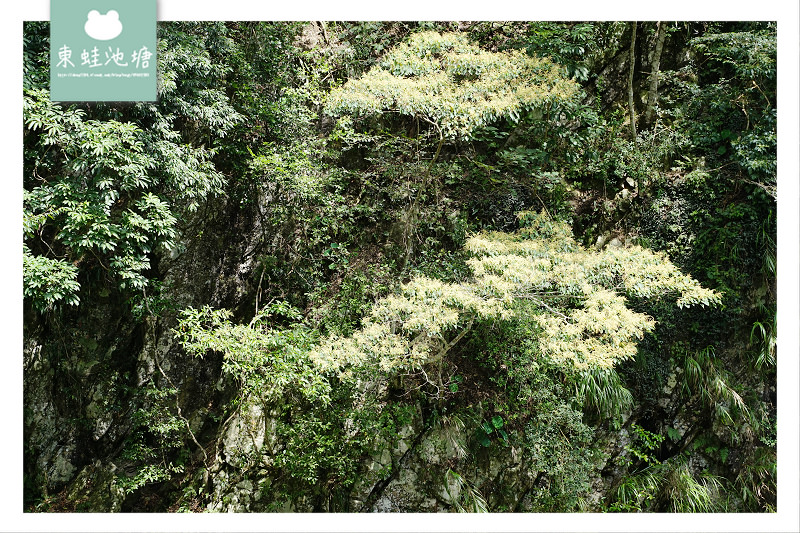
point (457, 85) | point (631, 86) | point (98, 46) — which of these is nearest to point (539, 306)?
point (457, 85)

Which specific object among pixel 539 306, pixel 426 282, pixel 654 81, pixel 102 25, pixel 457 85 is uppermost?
pixel 654 81

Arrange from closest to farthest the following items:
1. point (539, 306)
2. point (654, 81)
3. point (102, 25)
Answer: point (102, 25) < point (539, 306) < point (654, 81)

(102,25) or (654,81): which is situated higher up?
(654,81)

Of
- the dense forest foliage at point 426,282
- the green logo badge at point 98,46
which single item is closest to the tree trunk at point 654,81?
the dense forest foliage at point 426,282

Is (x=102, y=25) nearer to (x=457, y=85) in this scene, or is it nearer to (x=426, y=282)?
(x=457, y=85)

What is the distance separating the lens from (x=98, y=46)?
7.75 feet

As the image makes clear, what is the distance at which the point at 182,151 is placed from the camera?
2811mm

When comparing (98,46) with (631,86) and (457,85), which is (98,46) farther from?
(631,86)

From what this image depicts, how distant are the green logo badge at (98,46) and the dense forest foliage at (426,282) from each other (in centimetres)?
18

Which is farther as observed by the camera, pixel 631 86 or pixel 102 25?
pixel 631 86

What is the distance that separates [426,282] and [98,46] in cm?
211

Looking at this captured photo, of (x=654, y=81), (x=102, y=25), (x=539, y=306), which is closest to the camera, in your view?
(x=102, y=25)

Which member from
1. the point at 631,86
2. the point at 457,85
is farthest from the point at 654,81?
the point at 457,85
